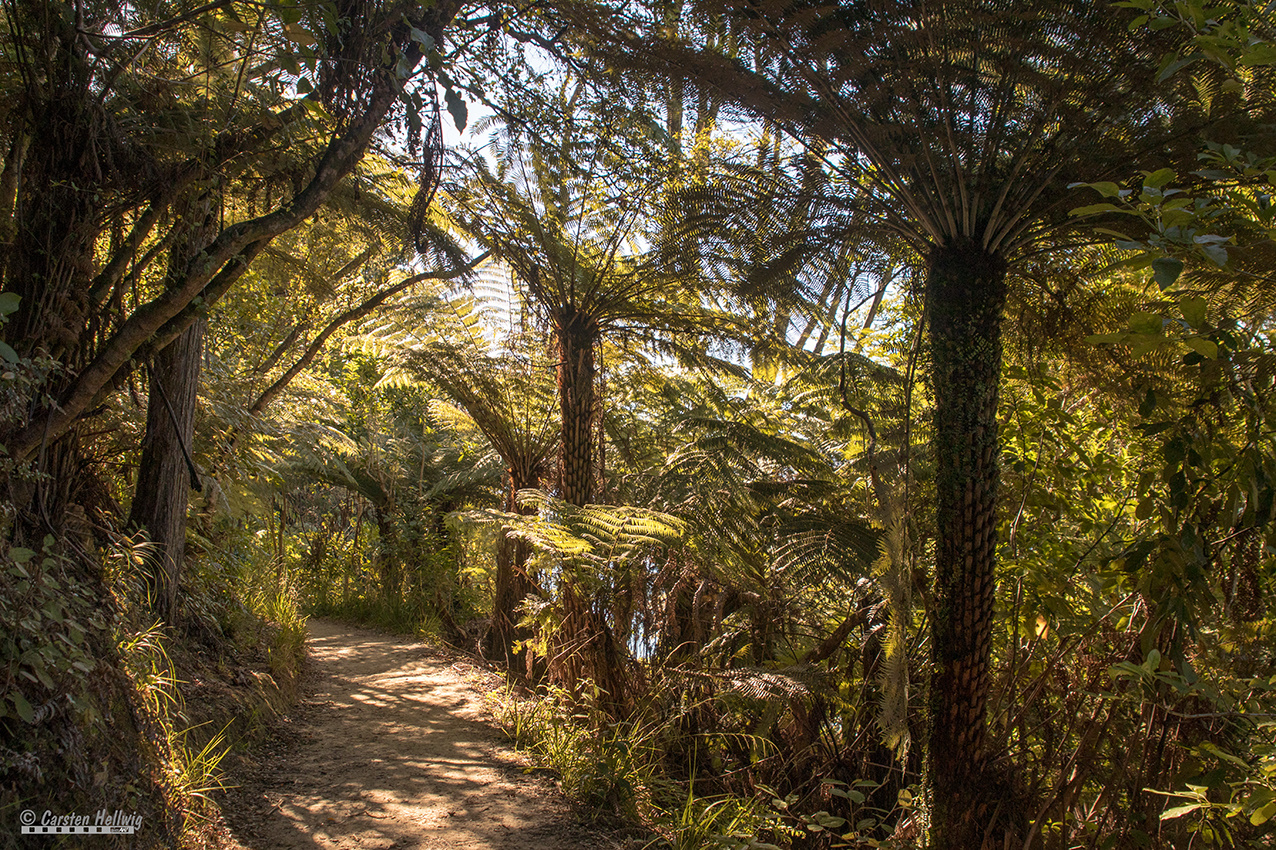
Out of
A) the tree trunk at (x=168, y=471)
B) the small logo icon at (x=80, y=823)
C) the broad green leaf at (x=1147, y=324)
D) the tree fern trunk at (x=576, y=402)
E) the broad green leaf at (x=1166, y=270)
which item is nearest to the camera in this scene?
the broad green leaf at (x=1166, y=270)

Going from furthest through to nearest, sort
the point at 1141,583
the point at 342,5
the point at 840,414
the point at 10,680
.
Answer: the point at 840,414, the point at 342,5, the point at 1141,583, the point at 10,680

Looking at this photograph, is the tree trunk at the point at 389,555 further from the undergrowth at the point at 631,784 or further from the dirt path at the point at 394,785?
the undergrowth at the point at 631,784

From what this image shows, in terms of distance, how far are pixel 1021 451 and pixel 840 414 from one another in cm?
136

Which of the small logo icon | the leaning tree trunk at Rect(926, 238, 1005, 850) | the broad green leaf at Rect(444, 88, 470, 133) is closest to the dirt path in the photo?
the small logo icon

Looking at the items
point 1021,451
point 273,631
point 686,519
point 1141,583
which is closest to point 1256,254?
point 1021,451

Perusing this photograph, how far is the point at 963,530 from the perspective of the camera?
269cm

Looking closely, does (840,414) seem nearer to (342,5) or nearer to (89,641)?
(342,5)

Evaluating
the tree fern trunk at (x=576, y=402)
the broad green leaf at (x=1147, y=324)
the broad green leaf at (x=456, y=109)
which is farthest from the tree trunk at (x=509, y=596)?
the broad green leaf at (x=1147, y=324)

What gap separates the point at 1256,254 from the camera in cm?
271

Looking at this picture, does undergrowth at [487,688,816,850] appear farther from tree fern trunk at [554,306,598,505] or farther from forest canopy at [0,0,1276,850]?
tree fern trunk at [554,306,598,505]

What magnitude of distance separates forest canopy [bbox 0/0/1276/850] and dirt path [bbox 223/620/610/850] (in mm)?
352

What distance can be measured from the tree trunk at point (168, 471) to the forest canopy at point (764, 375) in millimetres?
23

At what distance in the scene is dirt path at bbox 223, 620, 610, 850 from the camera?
2.71 meters

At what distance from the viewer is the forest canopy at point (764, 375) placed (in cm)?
227
